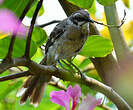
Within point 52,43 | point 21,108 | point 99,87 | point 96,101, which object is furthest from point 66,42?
point 96,101

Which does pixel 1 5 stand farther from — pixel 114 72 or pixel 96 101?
pixel 114 72

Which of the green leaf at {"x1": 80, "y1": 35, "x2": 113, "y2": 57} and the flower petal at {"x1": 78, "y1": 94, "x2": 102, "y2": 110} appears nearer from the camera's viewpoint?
the flower petal at {"x1": 78, "y1": 94, "x2": 102, "y2": 110}

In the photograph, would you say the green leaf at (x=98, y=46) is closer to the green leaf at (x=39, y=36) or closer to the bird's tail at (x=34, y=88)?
the green leaf at (x=39, y=36)

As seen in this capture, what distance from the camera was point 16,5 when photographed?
633 millimetres

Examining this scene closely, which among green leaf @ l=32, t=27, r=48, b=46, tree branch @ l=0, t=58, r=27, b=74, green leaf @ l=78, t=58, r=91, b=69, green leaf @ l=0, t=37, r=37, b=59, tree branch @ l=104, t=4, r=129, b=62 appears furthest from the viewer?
green leaf @ l=78, t=58, r=91, b=69

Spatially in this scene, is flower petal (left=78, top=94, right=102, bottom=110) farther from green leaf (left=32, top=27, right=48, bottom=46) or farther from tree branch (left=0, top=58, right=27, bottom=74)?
green leaf (left=32, top=27, right=48, bottom=46)

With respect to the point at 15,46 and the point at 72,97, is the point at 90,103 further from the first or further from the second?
the point at 15,46

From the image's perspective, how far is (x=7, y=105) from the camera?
2186 millimetres

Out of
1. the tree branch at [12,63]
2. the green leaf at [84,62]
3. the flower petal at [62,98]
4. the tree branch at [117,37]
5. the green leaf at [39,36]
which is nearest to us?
A: the tree branch at [12,63]

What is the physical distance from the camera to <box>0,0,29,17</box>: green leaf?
2.03 ft

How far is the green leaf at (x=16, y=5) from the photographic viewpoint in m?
0.62

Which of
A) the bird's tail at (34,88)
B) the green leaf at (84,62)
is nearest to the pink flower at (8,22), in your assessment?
the bird's tail at (34,88)

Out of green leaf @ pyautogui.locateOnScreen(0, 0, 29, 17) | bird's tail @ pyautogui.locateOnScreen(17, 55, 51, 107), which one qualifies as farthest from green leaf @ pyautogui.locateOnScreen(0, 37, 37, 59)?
bird's tail @ pyautogui.locateOnScreen(17, 55, 51, 107)

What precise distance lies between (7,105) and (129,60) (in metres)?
1.25
